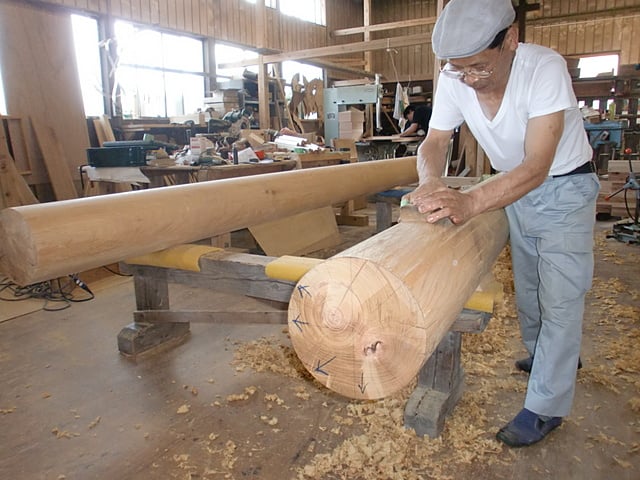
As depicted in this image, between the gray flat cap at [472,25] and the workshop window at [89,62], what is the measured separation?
667 cm

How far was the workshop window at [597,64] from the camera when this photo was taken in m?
11.9

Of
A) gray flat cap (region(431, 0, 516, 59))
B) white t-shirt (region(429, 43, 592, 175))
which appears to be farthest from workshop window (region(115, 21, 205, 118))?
gray flat cap (region(431, 0, 516, 59))

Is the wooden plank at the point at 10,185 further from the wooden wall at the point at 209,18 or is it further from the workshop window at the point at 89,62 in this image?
the wooden wall at the point at 209,18

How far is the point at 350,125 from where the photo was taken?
7344 millimetres

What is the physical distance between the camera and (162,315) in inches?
97.5

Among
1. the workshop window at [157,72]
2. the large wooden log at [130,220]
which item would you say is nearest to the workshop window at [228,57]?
the workshop window at [157,72]

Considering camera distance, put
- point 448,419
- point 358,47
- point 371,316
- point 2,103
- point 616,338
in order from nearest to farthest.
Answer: point 371,316
point 448,419
point 616,338
point 358,47
point 2,103

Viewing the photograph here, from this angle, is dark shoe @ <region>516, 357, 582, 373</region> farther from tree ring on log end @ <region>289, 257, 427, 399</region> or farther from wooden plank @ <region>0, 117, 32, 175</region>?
wooden plank @ <region>0, 117, 32, 175</region>

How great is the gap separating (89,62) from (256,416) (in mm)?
6667

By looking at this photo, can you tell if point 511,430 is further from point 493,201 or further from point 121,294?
point 121,294

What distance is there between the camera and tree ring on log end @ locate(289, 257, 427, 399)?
100cm

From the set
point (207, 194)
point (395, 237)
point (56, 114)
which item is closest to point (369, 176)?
point (207, 194)

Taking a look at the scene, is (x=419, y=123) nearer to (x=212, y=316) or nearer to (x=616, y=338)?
(x=616, y=338)

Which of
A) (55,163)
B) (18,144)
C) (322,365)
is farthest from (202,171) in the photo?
(18,144)
